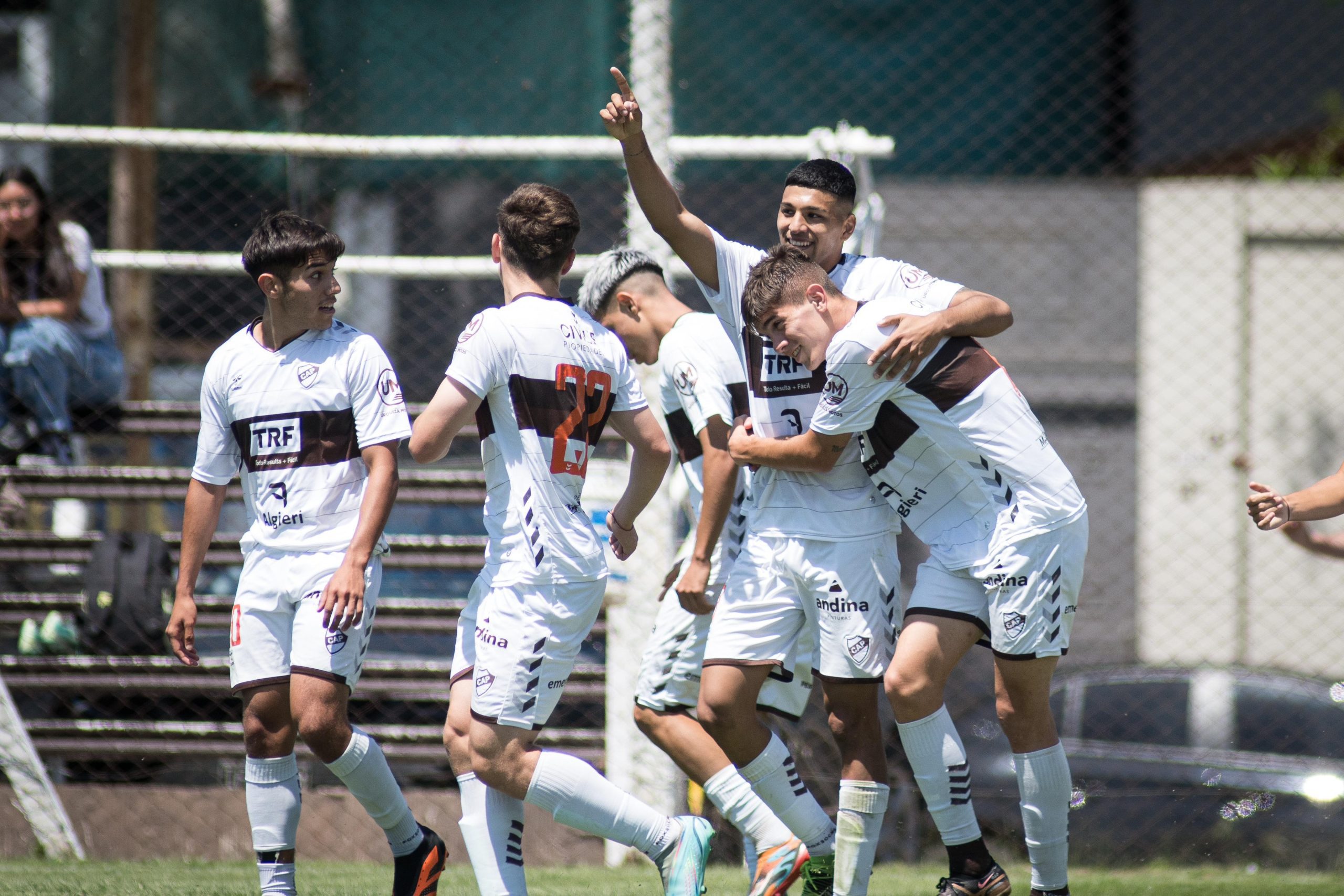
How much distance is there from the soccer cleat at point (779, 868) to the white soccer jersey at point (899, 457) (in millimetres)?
916

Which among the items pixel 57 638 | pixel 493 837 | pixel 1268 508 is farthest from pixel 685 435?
pixel 57 638

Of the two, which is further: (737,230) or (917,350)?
(737,230)

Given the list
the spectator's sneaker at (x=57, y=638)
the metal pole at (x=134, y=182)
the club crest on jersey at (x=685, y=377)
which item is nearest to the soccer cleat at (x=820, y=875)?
the club crest on jersey at (x=685, y=377)

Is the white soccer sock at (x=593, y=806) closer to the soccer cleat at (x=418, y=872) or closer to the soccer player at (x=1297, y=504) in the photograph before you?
the soccer cleat at (x=418, y=872)

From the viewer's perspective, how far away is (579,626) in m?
3.52

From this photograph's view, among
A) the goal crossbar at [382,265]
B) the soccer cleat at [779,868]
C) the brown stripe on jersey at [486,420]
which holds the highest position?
the goal crossbar at [382,265]

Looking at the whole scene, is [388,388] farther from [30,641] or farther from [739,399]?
[30,641]

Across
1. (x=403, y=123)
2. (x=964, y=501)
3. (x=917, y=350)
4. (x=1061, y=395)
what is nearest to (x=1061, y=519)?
(x=964, y=501)

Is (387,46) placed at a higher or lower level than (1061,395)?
higher

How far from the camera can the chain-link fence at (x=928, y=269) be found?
603cm

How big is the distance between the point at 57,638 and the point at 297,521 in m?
2.92

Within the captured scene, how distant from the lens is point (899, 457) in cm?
382

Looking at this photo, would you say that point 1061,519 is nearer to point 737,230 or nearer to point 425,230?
point 737,230

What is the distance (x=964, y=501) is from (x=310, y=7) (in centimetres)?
746
